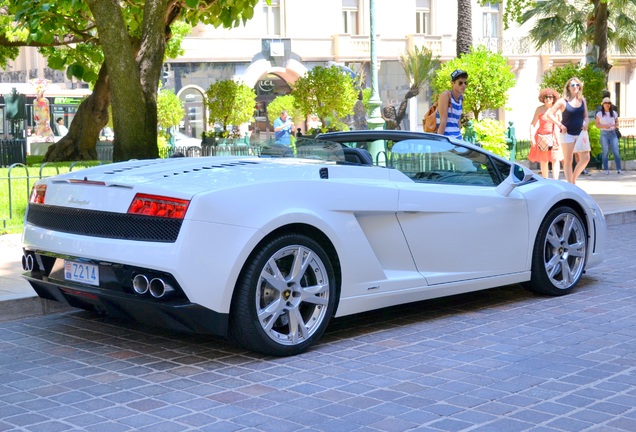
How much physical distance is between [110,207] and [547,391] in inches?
105

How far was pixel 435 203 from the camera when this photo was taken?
6.86m

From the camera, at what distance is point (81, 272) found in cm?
603

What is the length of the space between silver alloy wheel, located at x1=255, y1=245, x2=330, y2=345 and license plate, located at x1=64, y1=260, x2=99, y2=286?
98 centimetres

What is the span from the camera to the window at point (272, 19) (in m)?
44.5

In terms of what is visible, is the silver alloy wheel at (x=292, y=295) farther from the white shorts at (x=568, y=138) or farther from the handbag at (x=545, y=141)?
the white shorts at (x=568, y=138)

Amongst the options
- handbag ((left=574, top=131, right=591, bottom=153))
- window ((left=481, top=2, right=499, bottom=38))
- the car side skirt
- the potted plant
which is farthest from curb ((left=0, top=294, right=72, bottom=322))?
window ((left=481, top=2, right=499, bottom=38))

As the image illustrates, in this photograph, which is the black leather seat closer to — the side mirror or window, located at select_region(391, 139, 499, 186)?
window, located at select_region(391, 139, 499, 186)

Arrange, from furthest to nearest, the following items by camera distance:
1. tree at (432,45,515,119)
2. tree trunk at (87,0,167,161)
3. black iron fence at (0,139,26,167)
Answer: black iron fence at (0,139,26,167)
tree at (432,45,515,119)
tree trunk at (87,0,167,161)

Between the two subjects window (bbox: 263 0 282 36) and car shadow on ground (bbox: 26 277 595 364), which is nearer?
car shadow on ground (bbox: 26 277 595 364)

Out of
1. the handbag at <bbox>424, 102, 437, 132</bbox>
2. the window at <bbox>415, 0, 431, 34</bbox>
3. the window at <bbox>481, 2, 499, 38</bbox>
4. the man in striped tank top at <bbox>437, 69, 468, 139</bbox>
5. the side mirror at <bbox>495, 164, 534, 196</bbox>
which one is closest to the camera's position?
the side mirror at <bbox>495, 164, 534, 196</bbox>

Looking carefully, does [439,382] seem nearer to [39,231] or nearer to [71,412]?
[71,412]

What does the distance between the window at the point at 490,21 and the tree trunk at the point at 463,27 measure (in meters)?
22.4

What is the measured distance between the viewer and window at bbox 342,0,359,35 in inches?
1847

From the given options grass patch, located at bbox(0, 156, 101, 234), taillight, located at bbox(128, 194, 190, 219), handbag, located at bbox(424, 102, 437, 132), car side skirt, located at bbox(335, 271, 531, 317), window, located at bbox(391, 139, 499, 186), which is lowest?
car side skirt, located at bbox(335, 271, 531, 317)
